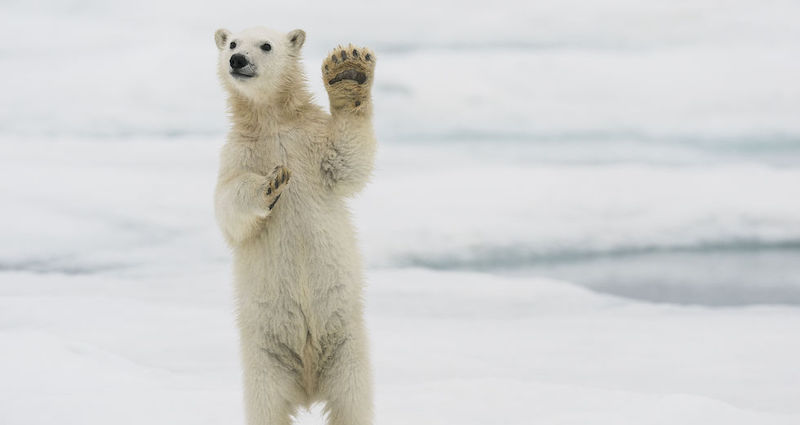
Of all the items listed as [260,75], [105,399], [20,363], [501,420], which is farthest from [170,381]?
[260,75]

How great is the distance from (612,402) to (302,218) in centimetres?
219

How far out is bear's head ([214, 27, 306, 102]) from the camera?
3.51 m

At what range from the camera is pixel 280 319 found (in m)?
3.55

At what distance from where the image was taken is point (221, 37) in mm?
3730

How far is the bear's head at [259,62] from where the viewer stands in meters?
3.51

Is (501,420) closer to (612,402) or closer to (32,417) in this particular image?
(612,402)

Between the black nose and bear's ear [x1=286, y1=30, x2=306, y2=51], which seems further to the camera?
bear's ear [x1=286, y1=30, x2=306, y2=51]

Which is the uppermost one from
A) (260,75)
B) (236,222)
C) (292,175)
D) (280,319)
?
(260,75)

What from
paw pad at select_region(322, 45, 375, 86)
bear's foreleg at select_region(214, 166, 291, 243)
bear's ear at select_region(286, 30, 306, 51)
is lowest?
bear's foreleg at select_region(214, 166, 291, 243)

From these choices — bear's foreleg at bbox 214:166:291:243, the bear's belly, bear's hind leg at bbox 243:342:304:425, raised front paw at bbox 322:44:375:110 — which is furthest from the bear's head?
bear's hind leg at bbox 243:342:304:425

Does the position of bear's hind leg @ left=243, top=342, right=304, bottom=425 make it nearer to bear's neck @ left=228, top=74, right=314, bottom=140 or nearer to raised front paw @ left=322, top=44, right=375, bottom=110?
bear's neck @ left=228, top=74, right=314, bottom=140

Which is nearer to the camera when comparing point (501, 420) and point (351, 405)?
point (351, 405)

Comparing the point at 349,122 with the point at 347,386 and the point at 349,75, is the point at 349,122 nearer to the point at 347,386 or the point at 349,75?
the point at 349,75

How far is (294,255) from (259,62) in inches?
29.3
